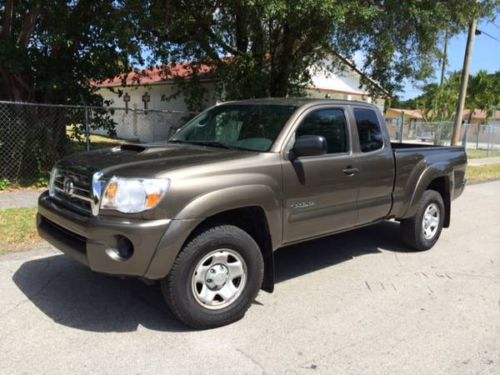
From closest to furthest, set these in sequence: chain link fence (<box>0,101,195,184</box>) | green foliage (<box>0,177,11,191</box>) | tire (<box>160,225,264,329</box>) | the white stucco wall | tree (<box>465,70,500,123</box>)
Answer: tire (<box>160,225,264,329</box>) < green foliage (<box>0,177,11,191</box>) < chain link fence (<box>0,101,195,184</box>) < the white stucco wall < tree (<box>465,70,500,123</box>)

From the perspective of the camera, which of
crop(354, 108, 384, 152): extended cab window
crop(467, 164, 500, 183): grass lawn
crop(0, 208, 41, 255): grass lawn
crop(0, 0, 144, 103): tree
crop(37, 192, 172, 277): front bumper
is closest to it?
crop(37, 192, 172, 277): front bumper

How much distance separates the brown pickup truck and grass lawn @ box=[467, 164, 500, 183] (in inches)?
394

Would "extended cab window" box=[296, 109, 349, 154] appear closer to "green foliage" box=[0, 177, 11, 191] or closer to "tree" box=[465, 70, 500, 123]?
"green foliage" box=[0, 177, 11, 191]

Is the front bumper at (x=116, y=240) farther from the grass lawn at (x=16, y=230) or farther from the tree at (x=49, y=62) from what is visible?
the tree at (x=49, y=62)

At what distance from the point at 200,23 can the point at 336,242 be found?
7.27m

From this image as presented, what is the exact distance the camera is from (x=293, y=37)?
41.3 ft

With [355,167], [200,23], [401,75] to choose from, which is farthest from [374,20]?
[355,167]

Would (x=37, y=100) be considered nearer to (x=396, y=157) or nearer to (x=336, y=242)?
(x=336, y=242)

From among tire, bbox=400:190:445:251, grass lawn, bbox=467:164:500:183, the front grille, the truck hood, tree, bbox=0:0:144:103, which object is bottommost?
grass lawn, bbox=467:164:500:183

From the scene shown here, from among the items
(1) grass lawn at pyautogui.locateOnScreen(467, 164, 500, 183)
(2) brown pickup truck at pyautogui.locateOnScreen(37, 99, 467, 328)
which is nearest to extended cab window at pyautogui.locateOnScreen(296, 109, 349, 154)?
(2) brown pickup truck at pyautogui.locateOnScreen(37, 99, 467, 328)

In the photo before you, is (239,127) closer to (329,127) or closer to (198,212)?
(329,127)

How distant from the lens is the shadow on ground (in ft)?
13.4

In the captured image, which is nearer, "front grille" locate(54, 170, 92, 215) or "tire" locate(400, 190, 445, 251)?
"front grille" locate(54, 170, 92, 215)

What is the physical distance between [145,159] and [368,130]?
269cm
